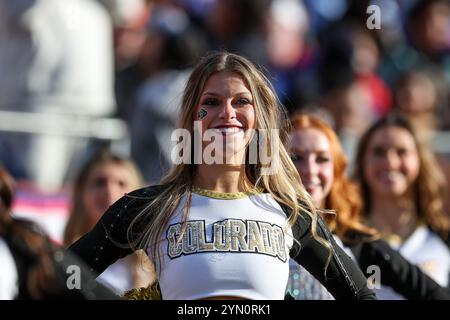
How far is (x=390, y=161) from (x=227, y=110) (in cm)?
270

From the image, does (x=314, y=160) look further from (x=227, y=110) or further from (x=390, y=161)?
(x=390, y=161)

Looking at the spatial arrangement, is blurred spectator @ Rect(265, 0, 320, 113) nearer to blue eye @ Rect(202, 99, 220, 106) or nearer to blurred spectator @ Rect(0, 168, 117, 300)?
blurred spectator @ Rect(0, 168, 117, 300)

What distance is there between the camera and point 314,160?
5391 millimetres

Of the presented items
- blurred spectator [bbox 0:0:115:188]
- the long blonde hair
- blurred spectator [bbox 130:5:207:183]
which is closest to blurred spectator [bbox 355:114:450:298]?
blurred spectator [bbox 130:5:207:183]

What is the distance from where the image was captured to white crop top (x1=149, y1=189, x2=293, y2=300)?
156 inches

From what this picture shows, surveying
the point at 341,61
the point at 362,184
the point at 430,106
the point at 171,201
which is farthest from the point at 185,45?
the point at 171,201

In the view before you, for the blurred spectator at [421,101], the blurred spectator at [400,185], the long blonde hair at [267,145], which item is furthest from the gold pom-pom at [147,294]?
the blurred spectator at [421,101]

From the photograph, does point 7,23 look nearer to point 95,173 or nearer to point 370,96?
point 95,173

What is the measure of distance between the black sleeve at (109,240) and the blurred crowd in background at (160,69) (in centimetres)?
294

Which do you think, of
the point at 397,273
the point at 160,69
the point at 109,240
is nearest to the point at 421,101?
the point at 160,69

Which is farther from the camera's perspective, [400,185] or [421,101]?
[421,101]

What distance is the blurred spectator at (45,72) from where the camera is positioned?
7879 mm
